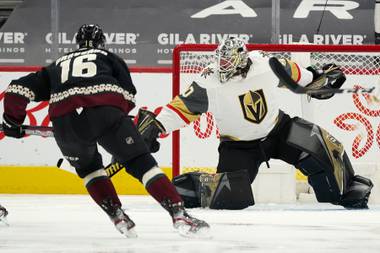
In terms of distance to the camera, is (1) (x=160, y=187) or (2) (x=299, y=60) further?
(2) (x=299, y=60)

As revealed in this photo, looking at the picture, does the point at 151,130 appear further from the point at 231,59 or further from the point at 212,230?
the point at 212,230

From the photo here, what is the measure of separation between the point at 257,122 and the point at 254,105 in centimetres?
9

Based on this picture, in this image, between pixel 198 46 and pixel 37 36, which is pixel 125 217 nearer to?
pixel 198 46

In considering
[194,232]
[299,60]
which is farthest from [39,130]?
[299,60]

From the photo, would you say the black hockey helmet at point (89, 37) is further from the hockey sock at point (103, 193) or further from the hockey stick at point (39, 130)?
the hockey stick at point (39, 130)

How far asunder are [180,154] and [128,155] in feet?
6.97

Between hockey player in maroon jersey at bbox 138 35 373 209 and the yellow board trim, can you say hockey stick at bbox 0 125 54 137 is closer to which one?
hockey player in maroon jersey at bbox 138 35 373 209

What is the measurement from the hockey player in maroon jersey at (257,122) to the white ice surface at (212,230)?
0.17m

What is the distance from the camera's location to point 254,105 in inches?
201

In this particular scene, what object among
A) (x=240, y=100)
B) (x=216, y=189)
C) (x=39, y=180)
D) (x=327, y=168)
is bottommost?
(x=39, y=180)

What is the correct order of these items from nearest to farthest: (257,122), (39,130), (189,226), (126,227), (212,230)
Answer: (189,226)
(126,227)
(212,230)
(39,130)
(257,122)

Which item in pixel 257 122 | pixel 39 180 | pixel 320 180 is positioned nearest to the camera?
pixel 257 122

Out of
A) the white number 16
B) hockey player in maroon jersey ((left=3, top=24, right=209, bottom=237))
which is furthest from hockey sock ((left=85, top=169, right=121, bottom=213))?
Result: the white number 16

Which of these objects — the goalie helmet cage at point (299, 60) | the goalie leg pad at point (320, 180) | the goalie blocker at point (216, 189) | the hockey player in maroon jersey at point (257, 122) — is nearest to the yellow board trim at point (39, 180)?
the goalie helmet cage at point (299, 60)
